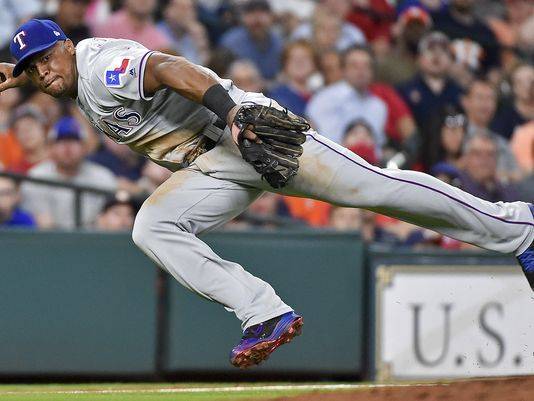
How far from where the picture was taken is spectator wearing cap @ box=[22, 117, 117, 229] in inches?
351

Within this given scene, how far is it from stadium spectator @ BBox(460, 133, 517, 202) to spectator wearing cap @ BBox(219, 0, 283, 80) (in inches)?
76.7

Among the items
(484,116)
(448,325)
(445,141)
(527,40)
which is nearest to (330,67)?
(445,141)

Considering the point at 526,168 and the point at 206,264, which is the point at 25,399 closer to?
the point at 206,264

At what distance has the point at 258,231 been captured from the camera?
830 cm

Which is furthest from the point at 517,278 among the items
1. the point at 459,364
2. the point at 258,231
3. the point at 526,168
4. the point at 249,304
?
the point at 249,304

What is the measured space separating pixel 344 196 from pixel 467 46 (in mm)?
6549

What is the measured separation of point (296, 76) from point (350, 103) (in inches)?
21.8

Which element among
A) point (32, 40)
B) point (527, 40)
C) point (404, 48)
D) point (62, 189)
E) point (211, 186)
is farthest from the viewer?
point (527, 40)

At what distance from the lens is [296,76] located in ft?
34.5

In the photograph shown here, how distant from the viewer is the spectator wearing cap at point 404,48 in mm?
A: 11078

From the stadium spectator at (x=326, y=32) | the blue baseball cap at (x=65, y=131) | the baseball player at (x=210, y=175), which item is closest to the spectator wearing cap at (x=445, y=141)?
the stadium spectator at (x=326, y=32)

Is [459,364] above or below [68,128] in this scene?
below

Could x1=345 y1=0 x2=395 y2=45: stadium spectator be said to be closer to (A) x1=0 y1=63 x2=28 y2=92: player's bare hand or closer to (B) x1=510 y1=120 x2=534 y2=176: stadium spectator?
(B) x1=510 y1=120 x2=534 y2=176: stadium spectator

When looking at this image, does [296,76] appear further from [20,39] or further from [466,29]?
[20,39]
